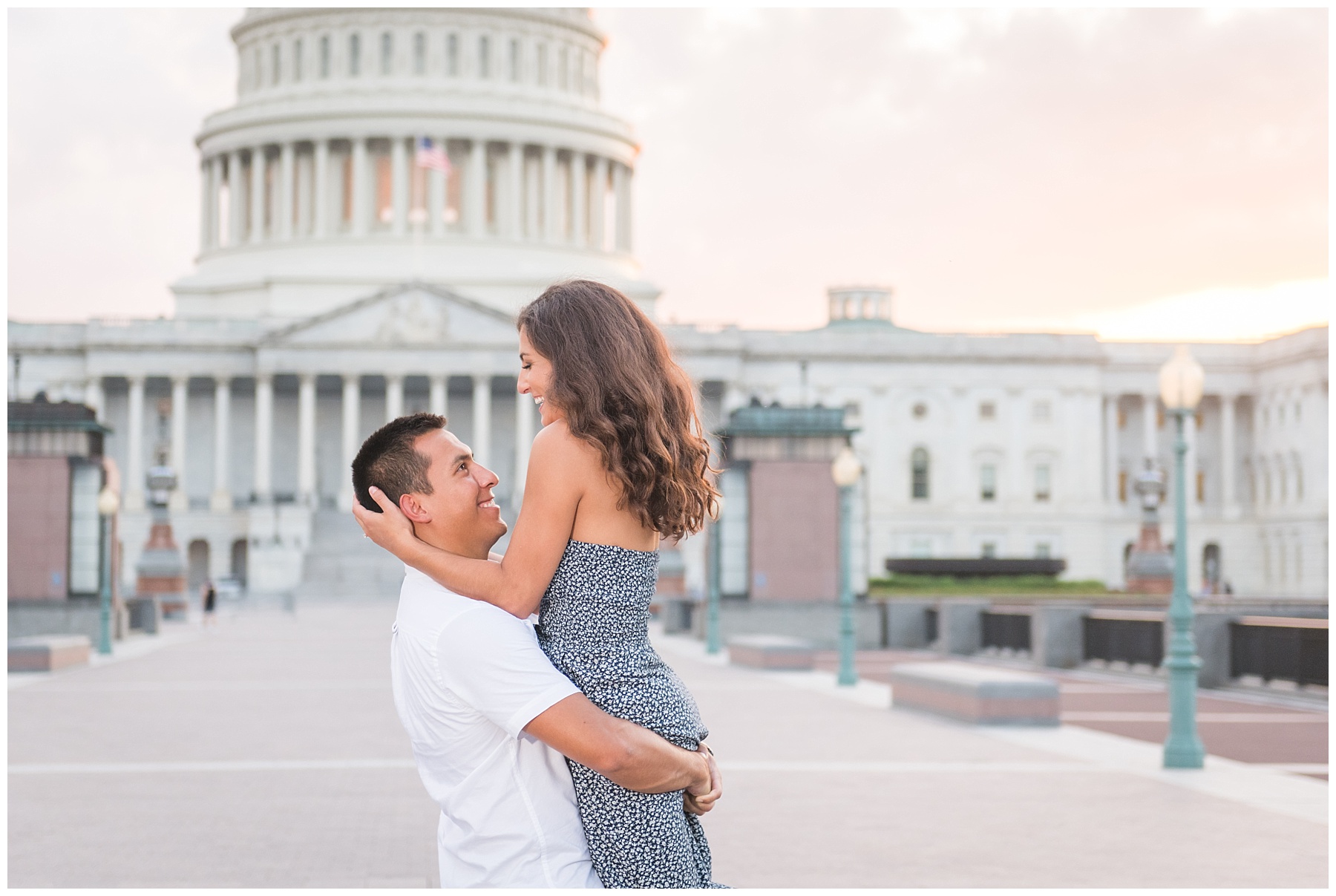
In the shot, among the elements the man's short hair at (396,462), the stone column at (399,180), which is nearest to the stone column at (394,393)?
the stone column at (399,180)

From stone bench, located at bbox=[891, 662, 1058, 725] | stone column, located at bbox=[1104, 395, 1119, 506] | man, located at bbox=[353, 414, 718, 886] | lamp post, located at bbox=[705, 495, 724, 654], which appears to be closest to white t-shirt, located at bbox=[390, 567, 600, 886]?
man, located at bbox=[353, 414, 718, 886]

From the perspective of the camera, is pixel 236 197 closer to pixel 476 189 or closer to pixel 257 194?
pixel 257 194

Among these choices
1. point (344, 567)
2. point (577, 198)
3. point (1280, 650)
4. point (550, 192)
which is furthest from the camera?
point (577, 198)

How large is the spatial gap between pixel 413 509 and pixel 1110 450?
A: 345 ft

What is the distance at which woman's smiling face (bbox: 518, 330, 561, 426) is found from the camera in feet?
14.1

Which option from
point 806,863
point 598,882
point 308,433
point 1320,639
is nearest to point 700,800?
point 598,882

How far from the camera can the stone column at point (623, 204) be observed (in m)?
116

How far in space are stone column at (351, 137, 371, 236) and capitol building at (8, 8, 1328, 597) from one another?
5.8 inches

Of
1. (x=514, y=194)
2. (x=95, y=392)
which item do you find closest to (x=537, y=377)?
(x=95, y=392)

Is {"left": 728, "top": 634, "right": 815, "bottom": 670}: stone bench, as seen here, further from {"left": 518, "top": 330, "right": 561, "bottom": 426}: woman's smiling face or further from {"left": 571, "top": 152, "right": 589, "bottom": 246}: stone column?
{"left": 571, "top": 152, "right": 589, "bottom": 246}: stone column

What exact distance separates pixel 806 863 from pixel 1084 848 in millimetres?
1853

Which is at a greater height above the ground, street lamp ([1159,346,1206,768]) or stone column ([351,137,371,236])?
stone column ([351,137,371,236])

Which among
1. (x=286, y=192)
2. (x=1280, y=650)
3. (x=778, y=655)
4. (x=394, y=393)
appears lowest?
(x=778, y=655)

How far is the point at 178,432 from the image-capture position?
3767 inches
